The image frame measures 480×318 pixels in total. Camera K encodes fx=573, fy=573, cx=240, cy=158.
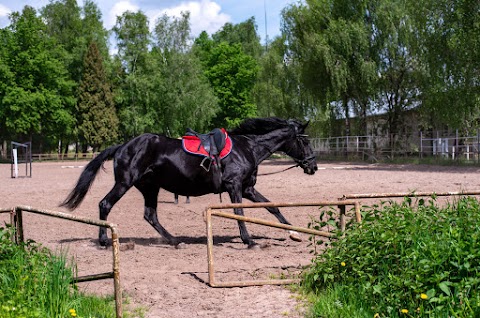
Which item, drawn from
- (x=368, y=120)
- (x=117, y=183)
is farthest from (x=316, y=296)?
(x=368, y=120)

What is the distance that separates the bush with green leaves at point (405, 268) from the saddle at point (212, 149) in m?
3.26

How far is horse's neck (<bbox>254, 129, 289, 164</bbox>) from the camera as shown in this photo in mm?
9375

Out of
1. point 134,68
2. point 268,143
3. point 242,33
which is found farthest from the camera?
point 242,33

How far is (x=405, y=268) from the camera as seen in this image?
4.35 m

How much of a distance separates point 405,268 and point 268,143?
5.29m

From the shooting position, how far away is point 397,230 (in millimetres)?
4891

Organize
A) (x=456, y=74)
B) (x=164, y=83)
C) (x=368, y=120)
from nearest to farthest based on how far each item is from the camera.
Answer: (x=456, y=74), (x=368, y=120), (x=164, y=83)

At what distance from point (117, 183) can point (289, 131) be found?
3.00 metres

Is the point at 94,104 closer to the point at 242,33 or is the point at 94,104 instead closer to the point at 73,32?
the point at 73,32

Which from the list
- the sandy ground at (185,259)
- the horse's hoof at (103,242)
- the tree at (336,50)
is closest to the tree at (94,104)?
the tree at (336,50)

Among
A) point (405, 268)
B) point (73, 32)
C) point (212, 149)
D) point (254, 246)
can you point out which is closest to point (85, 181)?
point (212, 149)

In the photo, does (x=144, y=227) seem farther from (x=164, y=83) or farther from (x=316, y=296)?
(x=164, y=83)

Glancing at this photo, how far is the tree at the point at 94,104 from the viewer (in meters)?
60.6

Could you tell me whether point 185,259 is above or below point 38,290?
below
